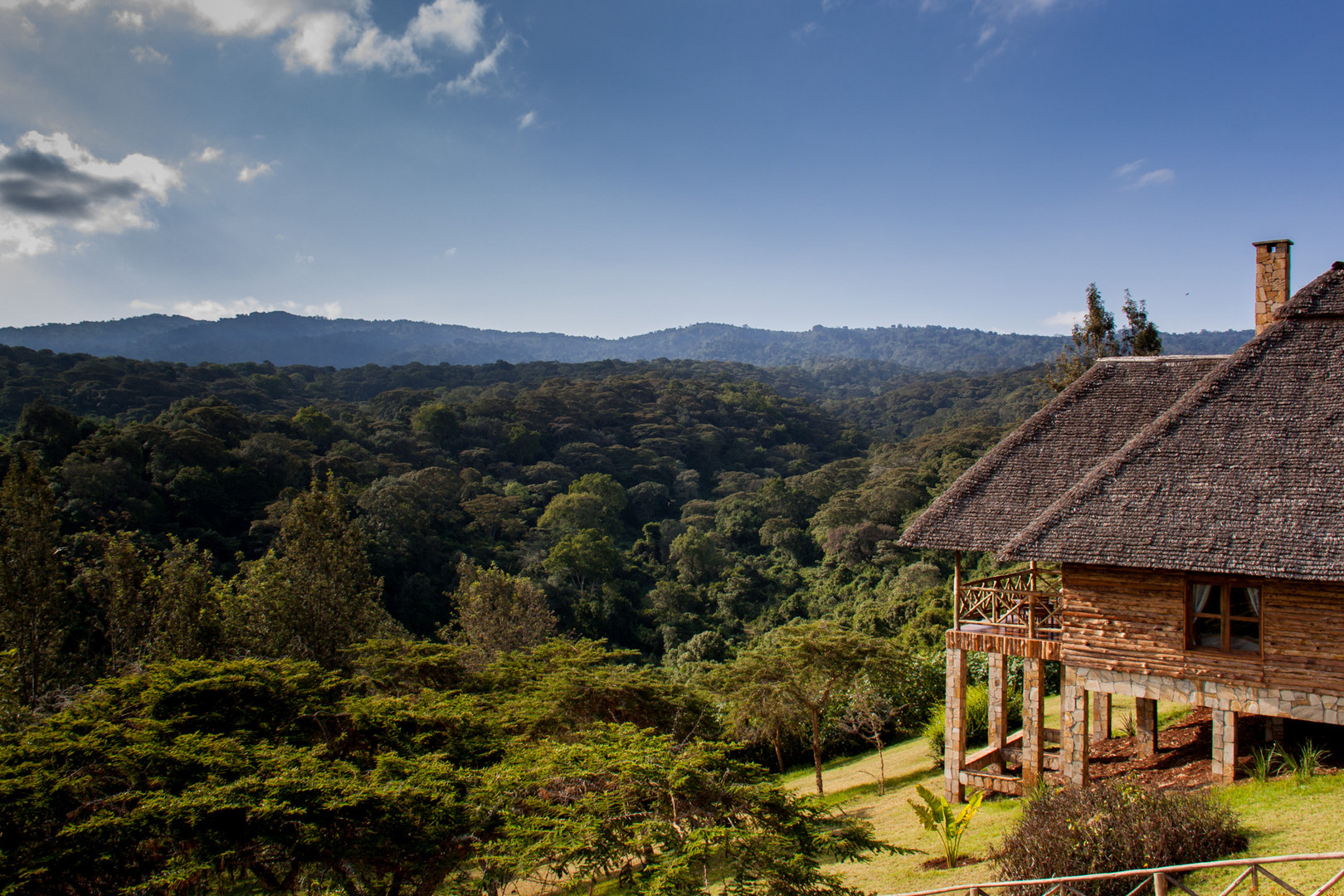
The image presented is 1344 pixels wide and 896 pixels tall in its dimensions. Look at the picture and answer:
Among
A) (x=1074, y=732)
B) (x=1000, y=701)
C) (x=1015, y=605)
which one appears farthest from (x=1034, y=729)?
(x=1015, y=605)

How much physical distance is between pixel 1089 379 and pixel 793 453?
62620 millimetres

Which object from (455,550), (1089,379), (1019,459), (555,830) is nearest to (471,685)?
(555,830)

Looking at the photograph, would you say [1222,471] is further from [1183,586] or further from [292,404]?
[292,404]

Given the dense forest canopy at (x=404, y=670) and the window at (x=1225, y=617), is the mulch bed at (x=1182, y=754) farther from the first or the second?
the dense forest canopy at (x=404, y=670)

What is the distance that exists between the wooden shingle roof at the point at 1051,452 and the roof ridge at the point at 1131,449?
53 cm

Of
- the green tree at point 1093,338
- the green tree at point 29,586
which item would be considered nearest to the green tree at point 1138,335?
the green tree at point 1093,338

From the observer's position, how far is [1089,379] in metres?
11.6

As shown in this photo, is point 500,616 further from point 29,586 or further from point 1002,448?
point 1002,448

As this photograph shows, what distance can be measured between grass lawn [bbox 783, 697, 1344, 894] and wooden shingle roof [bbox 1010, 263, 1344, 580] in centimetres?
240

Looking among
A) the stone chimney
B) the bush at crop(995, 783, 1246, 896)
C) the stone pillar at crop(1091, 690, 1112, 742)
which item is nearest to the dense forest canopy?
the bush at crop(995, 783, 1246, 896)

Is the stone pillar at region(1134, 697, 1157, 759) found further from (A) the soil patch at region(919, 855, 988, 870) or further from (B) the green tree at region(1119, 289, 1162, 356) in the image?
(B) the green tree at region(1119, 289, 1162, 356)

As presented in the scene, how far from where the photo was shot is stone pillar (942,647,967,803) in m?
11.0

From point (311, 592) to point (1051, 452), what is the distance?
15420 millimetres

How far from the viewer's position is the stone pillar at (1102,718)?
13.1m
